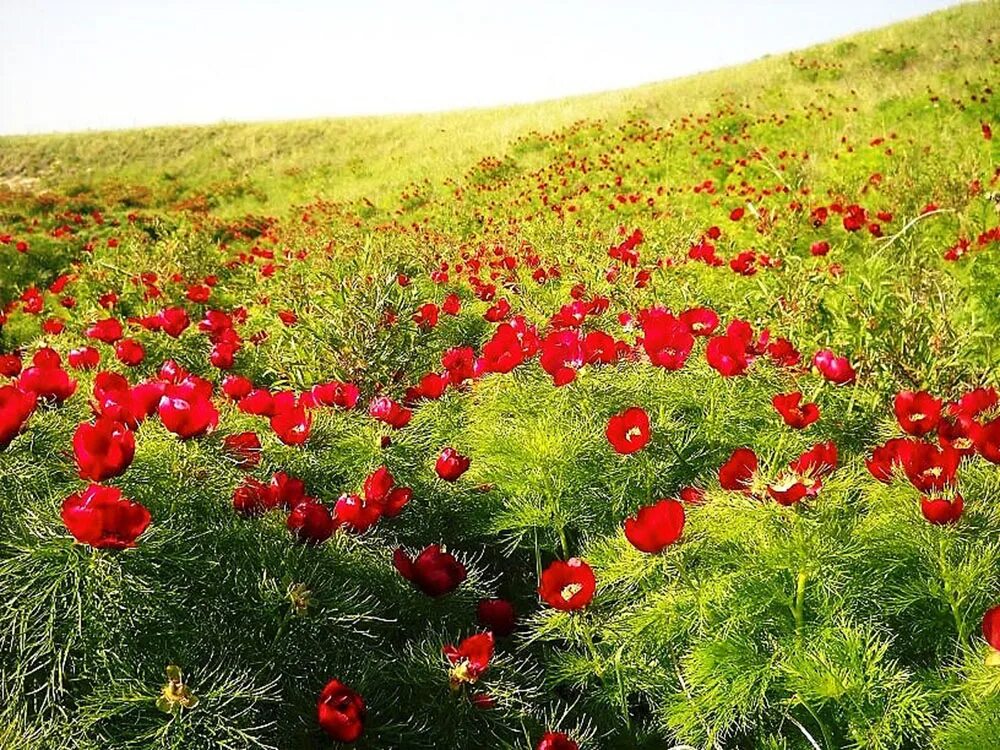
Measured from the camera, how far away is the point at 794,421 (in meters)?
2.15

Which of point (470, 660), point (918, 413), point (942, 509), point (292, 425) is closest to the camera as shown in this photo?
point (942, 509)

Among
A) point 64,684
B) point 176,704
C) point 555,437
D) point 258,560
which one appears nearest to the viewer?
point 176,704

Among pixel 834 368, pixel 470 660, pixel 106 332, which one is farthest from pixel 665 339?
pixel 106 332

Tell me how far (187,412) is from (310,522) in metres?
0.44

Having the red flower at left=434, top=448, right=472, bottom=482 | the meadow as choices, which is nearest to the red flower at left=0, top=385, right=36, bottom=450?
the meadow

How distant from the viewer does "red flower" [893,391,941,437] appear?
2.04 meters

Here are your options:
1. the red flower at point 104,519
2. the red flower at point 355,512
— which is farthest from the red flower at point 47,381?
the red flower at point 355,512

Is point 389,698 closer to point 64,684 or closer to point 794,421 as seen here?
point 64,684

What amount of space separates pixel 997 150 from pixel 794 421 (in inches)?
293

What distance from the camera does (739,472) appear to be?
189 cm

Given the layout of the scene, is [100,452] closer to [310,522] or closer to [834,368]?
[310,522]

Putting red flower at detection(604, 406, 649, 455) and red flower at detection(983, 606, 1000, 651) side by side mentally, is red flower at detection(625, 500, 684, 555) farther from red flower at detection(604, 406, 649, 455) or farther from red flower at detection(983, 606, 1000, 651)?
red flower at detection(983, 606, 1000, 651)

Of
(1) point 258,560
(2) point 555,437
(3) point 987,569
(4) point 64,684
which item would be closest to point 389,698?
(1) point 258,560

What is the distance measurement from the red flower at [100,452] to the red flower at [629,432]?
126cm
